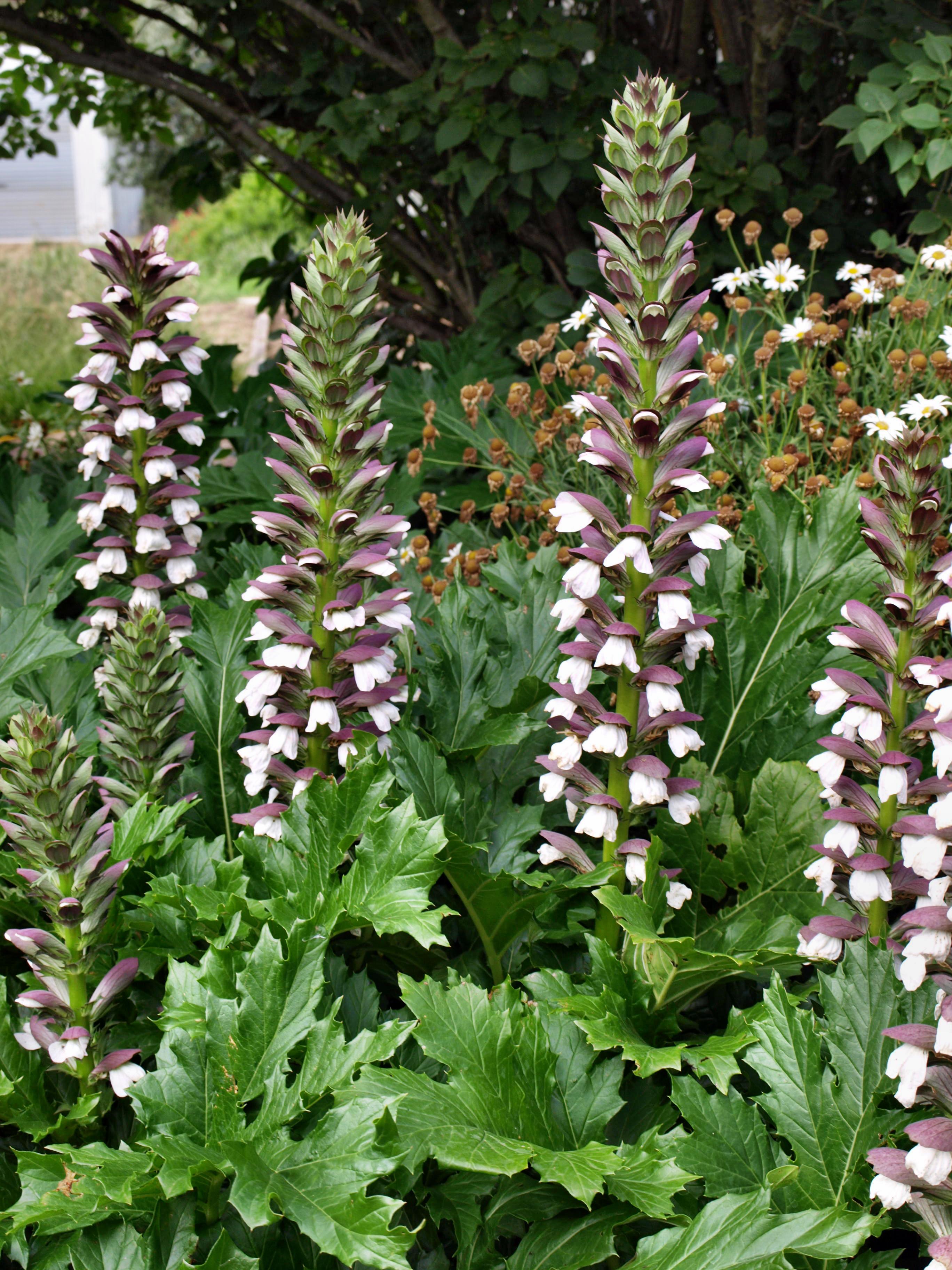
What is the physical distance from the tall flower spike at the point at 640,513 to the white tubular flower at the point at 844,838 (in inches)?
8.7

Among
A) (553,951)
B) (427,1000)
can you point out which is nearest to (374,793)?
(427,1000)

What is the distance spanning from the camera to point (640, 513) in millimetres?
1553

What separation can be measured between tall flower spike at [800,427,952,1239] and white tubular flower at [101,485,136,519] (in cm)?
133

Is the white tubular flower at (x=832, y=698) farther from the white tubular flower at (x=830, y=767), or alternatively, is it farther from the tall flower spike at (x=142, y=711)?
the tall flower spike at (x=142, y=711)

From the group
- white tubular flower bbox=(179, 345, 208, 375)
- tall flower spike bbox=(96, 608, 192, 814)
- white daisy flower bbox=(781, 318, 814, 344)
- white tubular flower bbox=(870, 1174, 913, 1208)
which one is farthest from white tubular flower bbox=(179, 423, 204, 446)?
white tubular flower bbox=(870, 1174, 913, 1208)

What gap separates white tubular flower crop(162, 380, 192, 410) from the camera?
2.12 m

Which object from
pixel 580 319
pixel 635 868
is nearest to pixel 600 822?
pixel 635 868

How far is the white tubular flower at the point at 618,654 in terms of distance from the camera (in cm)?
149

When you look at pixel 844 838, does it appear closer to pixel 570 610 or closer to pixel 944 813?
pixel 944 813

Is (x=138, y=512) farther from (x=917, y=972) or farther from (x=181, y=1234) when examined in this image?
(x=917, y=972)

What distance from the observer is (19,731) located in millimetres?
1432

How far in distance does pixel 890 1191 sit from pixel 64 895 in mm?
1091

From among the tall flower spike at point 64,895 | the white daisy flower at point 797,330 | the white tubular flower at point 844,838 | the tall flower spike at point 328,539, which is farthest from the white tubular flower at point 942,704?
the white daisy flower at point 797,330

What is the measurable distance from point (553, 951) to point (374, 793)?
0.46m
